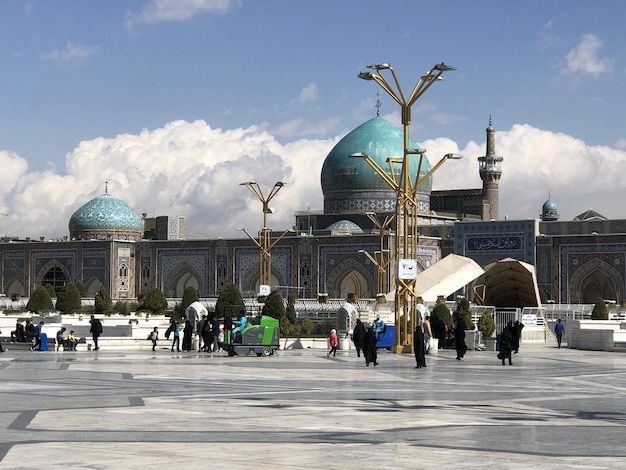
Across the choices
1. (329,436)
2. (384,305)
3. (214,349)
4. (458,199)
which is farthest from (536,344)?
(458,199)

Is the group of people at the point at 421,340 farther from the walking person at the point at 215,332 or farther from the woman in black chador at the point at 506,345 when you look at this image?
the walking person at the point at 215,332

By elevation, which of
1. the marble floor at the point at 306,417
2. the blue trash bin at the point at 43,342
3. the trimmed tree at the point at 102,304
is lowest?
the marble floor at the point at 306,417

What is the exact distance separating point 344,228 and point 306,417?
50290 mm

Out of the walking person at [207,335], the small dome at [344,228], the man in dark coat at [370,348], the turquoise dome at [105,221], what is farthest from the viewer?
the turquoise dome at [105,221]

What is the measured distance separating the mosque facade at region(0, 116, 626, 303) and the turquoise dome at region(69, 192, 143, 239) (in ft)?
0.19

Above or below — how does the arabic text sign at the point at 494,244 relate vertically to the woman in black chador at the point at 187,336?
above

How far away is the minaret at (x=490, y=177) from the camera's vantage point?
65.2 metres

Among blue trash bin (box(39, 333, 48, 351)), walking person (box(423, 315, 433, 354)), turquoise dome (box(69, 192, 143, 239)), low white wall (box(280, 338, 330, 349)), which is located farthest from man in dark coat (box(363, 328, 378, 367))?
turquoise dome (box(69, 192, 143, 239))

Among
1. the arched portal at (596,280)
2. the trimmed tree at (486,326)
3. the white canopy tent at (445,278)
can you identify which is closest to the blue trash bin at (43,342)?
the trimmed tree at (486,326)

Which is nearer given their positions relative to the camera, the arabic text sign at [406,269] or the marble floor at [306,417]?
the marble floor at [306,417]

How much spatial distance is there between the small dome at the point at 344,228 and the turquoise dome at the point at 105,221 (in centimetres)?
1305

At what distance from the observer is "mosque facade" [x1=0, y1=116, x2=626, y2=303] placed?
5478 centimetres

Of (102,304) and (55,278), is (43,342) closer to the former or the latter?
(102,304)

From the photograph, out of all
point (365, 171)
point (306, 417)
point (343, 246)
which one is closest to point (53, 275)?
point (343, 246)
